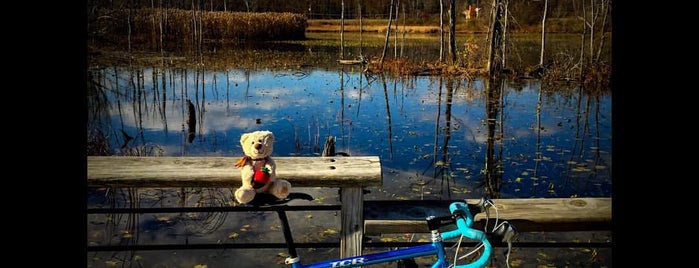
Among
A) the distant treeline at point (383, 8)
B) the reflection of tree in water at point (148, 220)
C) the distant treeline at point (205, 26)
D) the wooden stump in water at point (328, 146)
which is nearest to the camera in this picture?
the reflection of tree in water at point (148, 220)

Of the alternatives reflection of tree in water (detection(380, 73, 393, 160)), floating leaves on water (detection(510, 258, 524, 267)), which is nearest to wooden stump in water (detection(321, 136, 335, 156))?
floating leaves on water (detection(510, 258, 524, 267))

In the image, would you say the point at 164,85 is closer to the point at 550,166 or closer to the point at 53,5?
the point at 550,166

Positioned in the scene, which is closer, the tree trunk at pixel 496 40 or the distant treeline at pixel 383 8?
the tree trunk at pixel 496 40

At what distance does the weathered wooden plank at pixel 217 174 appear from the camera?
300 cm

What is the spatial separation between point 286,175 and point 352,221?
0.42 meters

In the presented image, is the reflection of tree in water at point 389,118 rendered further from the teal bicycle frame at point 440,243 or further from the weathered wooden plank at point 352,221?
the teal bicycle frame at point 440,243

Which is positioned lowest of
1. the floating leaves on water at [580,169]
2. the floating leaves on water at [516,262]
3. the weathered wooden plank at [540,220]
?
the floating leaves on water at [516,262]

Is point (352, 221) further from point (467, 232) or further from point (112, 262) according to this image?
point (112, 262)

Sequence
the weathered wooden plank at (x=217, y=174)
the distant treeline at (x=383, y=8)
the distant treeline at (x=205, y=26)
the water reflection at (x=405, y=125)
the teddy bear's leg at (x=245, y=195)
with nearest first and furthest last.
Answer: the teddy bear's leg at (x=245, y=195) → the weathered wooden plank at (x=217, y=174) → the water reflection at (x=405, y=125) → the distant treeline at (x=205, y=26) → the distant treeline at (x=383, y=8)

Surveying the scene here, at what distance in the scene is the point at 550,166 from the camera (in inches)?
372

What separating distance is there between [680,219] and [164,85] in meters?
17.2

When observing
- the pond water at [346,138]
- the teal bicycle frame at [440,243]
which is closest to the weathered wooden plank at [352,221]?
the teal bicycle frame at [440,243]

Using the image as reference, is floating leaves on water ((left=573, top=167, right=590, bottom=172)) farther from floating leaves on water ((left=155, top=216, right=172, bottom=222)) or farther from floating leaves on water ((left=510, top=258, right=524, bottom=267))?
floating leaves on water ((left=155, top=216, right=172, bottom=222))

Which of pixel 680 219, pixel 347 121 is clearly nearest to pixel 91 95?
pixel 347 121
